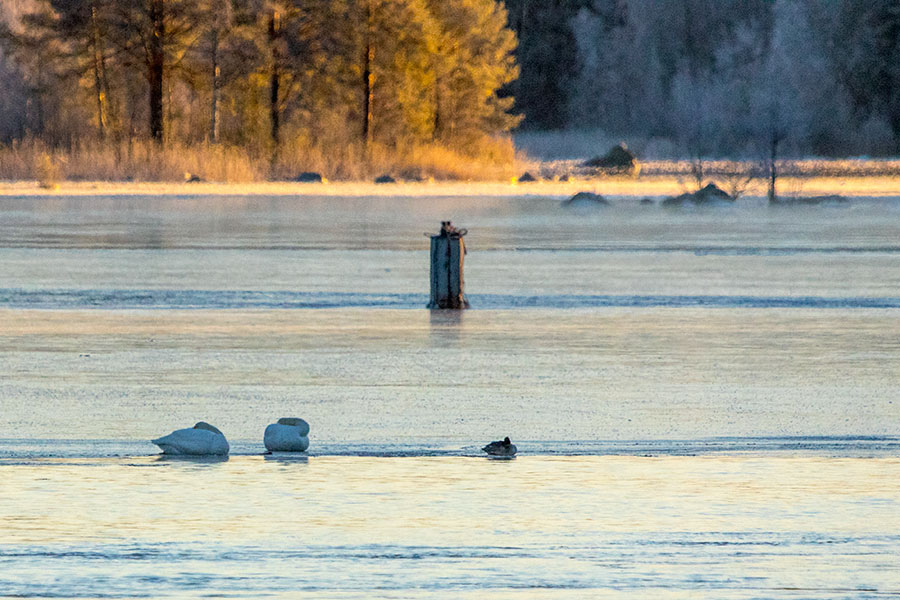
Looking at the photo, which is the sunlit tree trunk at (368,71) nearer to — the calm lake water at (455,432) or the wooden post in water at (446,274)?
the calm lake water at (455,432)

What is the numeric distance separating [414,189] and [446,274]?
37.3 metres

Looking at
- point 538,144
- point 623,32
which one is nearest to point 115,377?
point 538,144

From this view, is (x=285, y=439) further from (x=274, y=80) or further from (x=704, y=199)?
(x=274, y=80)

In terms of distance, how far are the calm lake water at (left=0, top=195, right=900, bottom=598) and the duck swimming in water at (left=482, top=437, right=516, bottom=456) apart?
0.32 ft

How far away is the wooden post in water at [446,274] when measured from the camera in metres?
16.9

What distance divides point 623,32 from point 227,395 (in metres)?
107

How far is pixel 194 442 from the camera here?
8766 millimetres

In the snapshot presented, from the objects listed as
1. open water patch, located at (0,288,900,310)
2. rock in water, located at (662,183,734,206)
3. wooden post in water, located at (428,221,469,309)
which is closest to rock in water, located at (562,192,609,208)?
rock in water, located at (662,183,734,206)

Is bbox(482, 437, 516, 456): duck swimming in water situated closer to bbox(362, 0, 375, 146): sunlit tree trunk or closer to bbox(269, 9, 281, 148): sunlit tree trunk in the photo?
bbox(269, 9, 281, 148): sunlit tree trunk

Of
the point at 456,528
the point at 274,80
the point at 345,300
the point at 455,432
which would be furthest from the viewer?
the point at 274,80

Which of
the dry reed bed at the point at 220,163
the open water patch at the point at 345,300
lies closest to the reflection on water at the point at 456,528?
the open water patch at the point at 345,300

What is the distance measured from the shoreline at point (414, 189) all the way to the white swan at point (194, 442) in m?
37.7

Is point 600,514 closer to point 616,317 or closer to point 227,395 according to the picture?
point 227,395

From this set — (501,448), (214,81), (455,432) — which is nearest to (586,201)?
(214,81)
